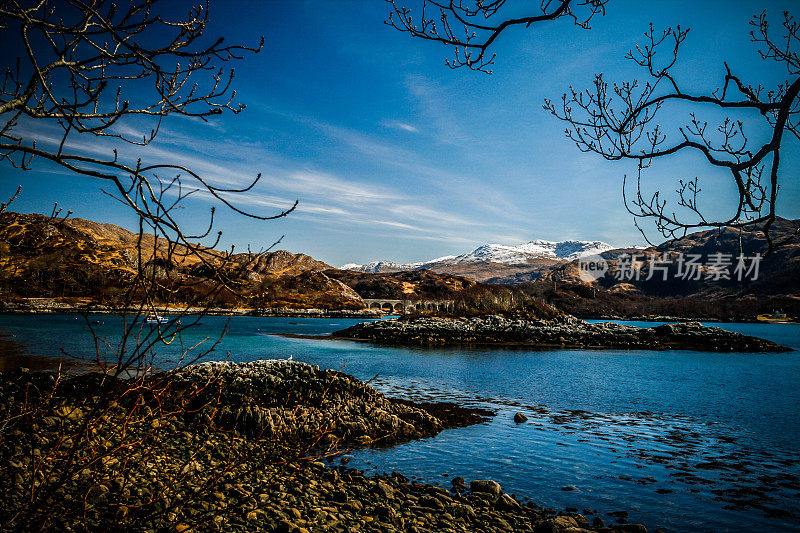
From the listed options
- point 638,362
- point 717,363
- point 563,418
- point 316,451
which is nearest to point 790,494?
point 563,418

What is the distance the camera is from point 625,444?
47.1 feet

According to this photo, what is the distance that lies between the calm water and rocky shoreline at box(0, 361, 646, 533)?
3.81 ft

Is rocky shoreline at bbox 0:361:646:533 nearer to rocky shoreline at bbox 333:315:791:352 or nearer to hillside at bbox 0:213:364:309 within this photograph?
hillside at bbox 0:213:364:309

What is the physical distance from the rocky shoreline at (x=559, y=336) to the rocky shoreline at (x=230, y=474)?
4234 centimetres

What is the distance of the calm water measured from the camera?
31.9 ft

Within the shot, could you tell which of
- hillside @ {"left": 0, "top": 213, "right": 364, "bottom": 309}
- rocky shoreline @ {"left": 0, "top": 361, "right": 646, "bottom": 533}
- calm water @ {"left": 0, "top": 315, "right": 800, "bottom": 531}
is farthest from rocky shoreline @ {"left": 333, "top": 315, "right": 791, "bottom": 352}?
hillside @ {"left": 0, "top": 213, "right": 364, "bottom": 309}

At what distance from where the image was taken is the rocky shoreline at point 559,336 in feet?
187

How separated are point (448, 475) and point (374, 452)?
260cm

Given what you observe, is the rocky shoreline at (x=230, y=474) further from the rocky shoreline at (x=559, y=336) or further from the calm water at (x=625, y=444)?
the rocky shoreline at (x=559, y=336)

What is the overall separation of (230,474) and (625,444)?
511 inches

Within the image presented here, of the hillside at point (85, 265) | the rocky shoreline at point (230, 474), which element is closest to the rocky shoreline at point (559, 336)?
the rocky shoreline at point (230, 474)

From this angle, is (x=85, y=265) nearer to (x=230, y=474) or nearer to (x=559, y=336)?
(x=230, y=474)

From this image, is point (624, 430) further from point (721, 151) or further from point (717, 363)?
point (717, 363)

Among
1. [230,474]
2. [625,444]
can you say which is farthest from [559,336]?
[230,474]
